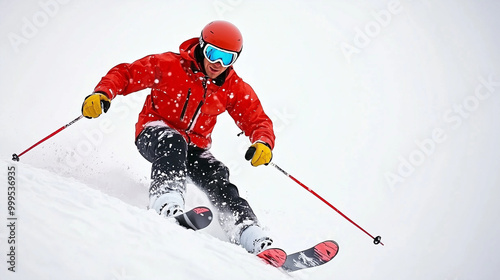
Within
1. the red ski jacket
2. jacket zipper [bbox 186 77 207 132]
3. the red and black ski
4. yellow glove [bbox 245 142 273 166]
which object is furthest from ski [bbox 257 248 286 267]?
jacket zipper [bbox 186 77 207 132]

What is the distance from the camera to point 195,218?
2197 mm

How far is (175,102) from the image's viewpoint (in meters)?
3.20

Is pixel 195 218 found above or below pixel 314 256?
below

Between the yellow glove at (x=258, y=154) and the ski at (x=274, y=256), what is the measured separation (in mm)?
878

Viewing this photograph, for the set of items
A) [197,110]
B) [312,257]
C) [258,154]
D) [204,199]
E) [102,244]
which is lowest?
[102,244]

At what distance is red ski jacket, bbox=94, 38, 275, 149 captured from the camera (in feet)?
10.3

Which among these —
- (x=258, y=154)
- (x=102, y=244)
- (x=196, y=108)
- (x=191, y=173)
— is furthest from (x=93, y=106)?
(x=102, y=244)

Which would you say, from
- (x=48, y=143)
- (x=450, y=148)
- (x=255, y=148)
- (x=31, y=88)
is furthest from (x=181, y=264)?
(x=450, y=148)

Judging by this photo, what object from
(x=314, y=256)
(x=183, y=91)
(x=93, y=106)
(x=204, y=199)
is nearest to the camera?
(x=314, y=256)

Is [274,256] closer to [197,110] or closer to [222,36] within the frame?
[197,110]

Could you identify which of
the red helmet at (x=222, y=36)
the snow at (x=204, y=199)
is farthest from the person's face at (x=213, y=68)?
the snow at (x=204, y=199)

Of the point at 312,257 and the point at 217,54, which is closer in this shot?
the point at 312,257

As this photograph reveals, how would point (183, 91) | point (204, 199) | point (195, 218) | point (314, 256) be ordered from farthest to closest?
point (204, 199) → point (183, 91) → point (314, 256) → point (195, 218)

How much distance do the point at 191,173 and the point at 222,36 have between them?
44.1 inches
